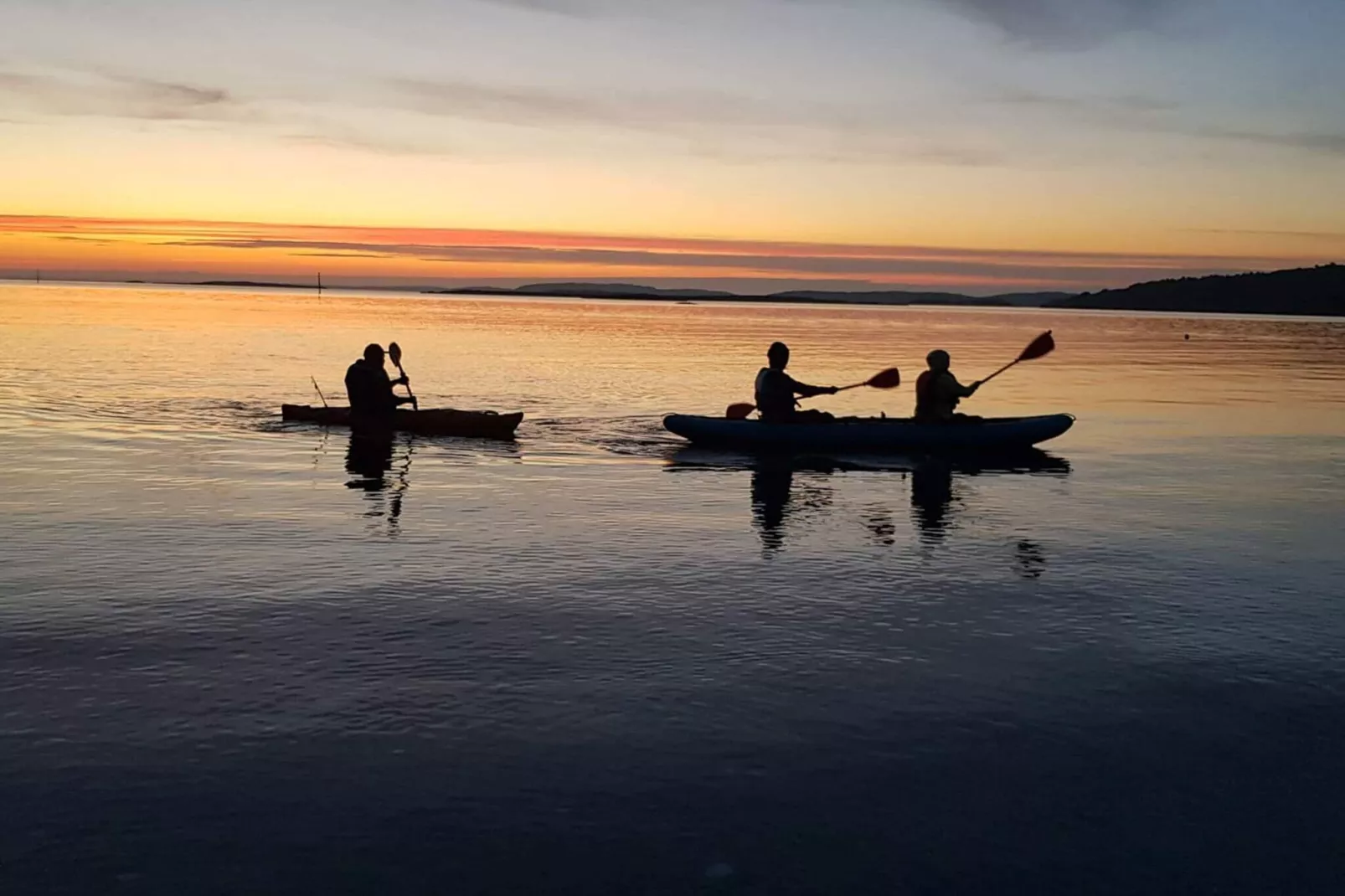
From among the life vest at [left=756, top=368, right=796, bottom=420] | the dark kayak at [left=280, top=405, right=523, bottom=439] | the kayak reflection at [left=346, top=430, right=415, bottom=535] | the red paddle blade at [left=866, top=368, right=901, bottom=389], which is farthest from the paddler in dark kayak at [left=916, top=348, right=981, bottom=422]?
the kayak reflection at [left=346, top=430, right=415, bottom=535]

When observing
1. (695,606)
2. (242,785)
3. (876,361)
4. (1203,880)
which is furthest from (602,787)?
(876,361)

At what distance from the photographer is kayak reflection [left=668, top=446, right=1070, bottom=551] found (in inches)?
542

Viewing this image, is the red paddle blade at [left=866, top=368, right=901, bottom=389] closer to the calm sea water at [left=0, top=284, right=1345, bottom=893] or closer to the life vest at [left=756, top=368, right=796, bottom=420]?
the life vest at [left=756, top=368, right=796, bottom=420]

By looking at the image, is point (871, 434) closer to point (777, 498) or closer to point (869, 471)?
point (869, 471)

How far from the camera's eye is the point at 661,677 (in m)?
8.13

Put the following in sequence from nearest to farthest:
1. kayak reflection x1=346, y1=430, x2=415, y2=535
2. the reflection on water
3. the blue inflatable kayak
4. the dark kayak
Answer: the reflection on water, kayak reflection x1=346, y1=430, x2=415, y2=535, the blue inflatable kayak, the dark kayak

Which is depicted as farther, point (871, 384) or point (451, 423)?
point (871, 384)

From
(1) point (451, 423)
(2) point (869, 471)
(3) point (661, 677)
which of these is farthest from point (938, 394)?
(3) point (661, 677)

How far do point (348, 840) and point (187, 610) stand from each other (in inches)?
177

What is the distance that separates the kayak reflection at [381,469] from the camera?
14.5m

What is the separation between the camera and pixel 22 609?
30.7 ft

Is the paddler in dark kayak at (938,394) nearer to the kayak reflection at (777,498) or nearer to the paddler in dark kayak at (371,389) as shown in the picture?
the kayak reflection at (777,498)

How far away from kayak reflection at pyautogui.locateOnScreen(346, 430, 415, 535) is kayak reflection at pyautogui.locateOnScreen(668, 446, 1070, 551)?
4420mm

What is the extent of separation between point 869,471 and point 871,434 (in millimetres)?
1560
